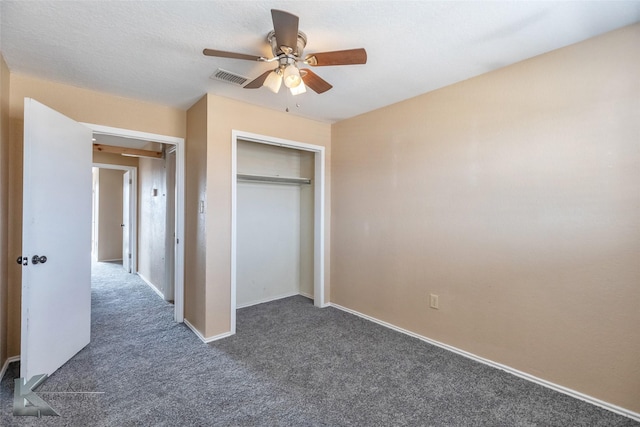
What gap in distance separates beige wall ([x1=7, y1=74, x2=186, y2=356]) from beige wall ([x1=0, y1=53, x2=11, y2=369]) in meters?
0.07

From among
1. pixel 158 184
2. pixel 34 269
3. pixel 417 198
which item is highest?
pixel 158 184

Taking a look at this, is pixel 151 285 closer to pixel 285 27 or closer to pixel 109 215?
pixel 109 215

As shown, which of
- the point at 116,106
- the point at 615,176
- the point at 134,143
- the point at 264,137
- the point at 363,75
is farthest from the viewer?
the point at 134,143

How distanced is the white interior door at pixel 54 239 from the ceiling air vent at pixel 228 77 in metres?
1.27

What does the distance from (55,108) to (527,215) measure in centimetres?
404

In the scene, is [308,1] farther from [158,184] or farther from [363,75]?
[158,184]

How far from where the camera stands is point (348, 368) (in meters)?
2.35

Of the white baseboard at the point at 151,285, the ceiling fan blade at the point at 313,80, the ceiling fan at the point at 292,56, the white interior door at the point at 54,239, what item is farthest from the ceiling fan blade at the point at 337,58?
the white baseboard at the point at 151,285

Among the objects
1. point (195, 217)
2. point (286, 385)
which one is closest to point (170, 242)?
point (195, 217)

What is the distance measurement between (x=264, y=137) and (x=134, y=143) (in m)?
2.64

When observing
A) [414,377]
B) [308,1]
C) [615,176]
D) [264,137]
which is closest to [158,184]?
[264,137]

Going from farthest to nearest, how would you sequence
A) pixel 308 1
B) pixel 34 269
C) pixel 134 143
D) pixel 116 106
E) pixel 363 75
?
pixel 134 143 → pixel 116 106 → pixel 363 75 → pixel 34 269 → pixel 308 1

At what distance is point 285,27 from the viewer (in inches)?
58.5
